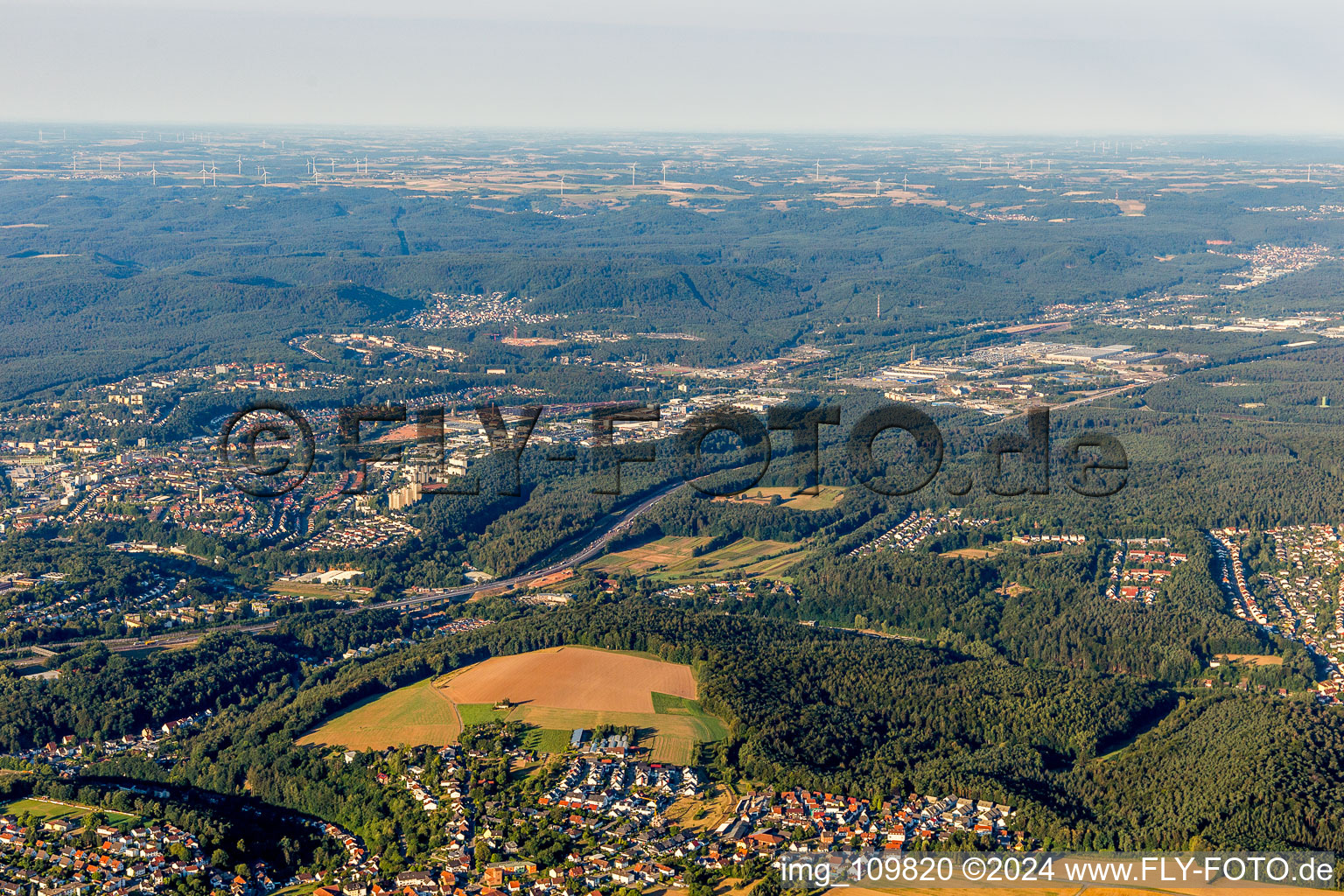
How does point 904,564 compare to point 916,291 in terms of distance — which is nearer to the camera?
point 904,564

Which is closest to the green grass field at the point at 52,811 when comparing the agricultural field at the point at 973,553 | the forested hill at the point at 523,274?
the agricultural field at the point at 973,553

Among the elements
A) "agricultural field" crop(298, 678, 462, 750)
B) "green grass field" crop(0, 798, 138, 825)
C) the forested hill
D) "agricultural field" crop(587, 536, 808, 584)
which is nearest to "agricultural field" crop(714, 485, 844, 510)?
"agricultural field" crop(587, 536, 808, 584)

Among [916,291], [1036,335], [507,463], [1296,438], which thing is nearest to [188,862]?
[507,463]

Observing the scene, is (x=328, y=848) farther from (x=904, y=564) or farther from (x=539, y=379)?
(x=539, y=379)

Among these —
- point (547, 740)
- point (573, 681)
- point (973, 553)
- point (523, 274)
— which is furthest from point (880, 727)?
point (523, 274)

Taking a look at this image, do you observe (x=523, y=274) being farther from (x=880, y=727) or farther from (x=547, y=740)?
(x=547, y=740)

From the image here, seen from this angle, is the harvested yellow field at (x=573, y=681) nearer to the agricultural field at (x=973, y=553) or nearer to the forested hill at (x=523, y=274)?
the agricultural field at (x=973, y=553)

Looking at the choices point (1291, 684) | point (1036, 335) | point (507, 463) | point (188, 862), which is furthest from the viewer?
point (1036, 335)
